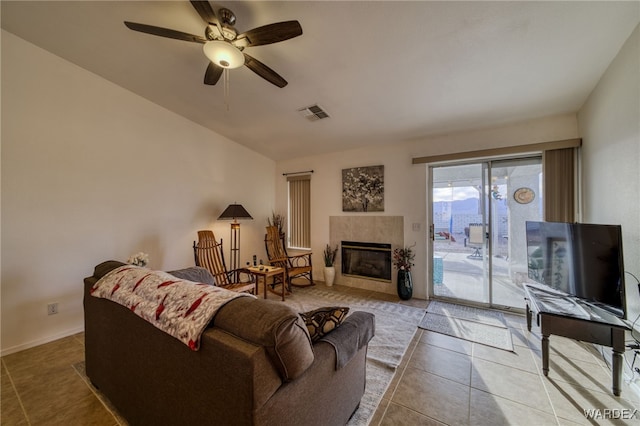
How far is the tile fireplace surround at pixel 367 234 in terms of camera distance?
4016 millimetres

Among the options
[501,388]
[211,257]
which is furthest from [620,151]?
[211,257]

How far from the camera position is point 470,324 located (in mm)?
2857

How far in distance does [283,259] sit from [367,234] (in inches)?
63.8

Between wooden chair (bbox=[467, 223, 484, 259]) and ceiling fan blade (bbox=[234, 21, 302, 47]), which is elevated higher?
ceiling fan blade (bbox=[234, 21, 302, 47])

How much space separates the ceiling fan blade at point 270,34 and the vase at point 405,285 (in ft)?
11.1

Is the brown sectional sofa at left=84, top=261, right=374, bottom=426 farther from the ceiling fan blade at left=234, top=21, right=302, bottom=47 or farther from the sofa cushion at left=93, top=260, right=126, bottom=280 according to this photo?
the ceiling fan blade at left=234, top=21, right=302, bottom=47

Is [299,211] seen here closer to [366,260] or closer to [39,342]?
[366,260]

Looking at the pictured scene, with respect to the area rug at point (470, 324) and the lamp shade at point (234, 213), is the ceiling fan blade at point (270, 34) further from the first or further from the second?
the area rug at point (470, 324)

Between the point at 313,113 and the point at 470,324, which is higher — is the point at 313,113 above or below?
above

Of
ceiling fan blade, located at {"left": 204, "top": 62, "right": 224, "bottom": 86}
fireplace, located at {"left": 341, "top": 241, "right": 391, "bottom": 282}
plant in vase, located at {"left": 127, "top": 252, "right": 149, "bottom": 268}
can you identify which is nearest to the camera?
ceiling fan blade, located at {"left": 204, "top": 62, "right": 224, "bottom": 86}

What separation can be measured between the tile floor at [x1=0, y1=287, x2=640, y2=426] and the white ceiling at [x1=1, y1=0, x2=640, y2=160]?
271 centimetres

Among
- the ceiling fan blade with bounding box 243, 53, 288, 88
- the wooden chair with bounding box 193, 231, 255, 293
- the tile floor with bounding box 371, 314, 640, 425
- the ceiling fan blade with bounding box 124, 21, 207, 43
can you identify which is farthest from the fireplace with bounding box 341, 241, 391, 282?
the ceiling fan blade with bounding box 124, 21, 207, 43

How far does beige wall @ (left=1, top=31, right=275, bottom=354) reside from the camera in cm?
237

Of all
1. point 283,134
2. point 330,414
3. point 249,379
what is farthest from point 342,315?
point 283,134
